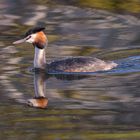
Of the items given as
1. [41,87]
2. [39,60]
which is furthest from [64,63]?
[41,87]

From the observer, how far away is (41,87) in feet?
40.6

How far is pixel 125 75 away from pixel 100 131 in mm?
3668

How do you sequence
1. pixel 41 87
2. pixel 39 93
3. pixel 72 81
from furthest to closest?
pixel 72 81 → pixel 41 87 → pixel 39 93

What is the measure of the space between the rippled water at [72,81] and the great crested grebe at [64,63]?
112 millimetres

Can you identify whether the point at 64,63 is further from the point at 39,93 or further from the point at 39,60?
the point at 39,93

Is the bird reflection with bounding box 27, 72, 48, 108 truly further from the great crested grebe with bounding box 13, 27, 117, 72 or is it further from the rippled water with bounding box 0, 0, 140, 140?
the great crested grebe with bounding box 13, 27, 117, 72

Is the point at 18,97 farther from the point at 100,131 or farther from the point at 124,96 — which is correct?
the point at 100,131

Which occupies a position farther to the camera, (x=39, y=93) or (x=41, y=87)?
(x=41, y=87)

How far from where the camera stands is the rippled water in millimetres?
9844

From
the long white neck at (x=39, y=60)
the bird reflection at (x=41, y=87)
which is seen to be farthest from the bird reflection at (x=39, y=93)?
the long white neck at (x=39, y=60)

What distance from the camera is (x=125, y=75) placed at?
43.1ft

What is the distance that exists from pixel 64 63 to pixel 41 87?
1.20 m

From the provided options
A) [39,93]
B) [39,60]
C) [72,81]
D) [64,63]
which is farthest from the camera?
[39,60]

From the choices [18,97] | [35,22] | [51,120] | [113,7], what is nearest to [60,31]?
[35,22]
